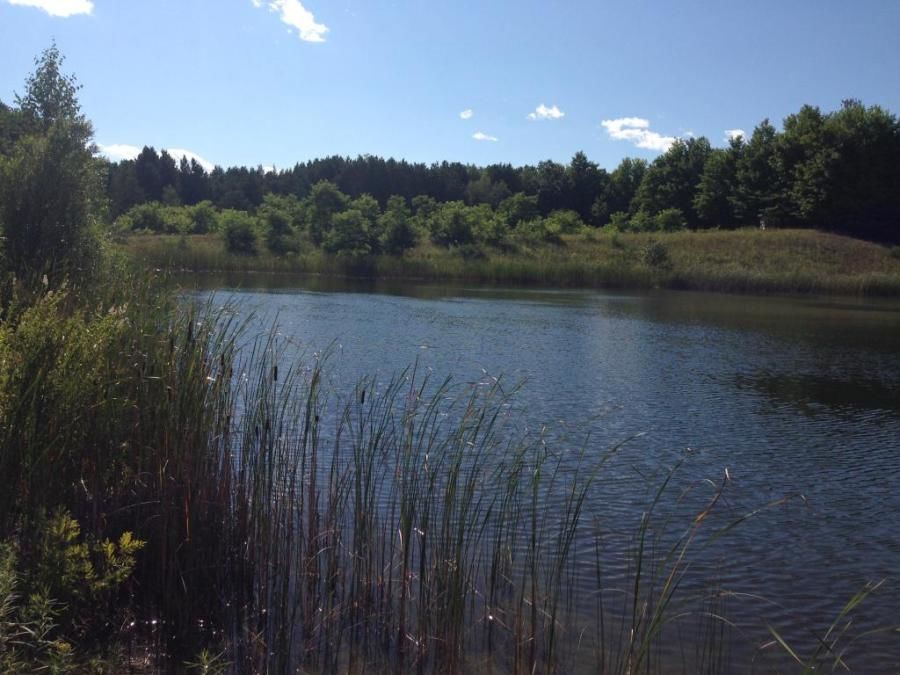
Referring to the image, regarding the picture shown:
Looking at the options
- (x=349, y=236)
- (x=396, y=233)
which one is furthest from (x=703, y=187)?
(x=349, y=236)

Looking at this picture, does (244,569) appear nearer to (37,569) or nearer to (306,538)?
(306,538)

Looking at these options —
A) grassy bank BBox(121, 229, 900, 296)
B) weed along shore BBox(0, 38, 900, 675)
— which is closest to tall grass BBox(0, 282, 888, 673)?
weed along shore BBox(0, 38, 900, 675)

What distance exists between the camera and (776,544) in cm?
795

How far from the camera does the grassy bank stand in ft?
172

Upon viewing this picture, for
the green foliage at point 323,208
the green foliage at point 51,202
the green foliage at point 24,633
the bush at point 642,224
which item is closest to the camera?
the green foliage at point 24,633

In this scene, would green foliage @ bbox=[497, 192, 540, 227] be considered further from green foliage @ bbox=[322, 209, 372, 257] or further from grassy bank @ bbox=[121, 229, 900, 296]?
green foliage @ bbox=[322, 209, 372, 257]

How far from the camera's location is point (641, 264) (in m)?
57.4

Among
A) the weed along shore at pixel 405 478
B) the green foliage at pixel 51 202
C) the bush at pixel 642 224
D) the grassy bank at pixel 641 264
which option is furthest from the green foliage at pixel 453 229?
the green foliage at pixel 51 202

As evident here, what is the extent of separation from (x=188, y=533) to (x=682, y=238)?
62.6 meters

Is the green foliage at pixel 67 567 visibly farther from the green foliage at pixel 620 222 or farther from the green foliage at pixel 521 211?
the green foliage at pixel 620 222

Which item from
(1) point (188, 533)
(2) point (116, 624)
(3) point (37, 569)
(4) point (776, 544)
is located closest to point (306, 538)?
(1) point (188, 533)

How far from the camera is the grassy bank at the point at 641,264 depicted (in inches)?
2058

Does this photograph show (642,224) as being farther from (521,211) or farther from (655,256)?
(655,256)

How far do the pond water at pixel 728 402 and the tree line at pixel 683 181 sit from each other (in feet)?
109
